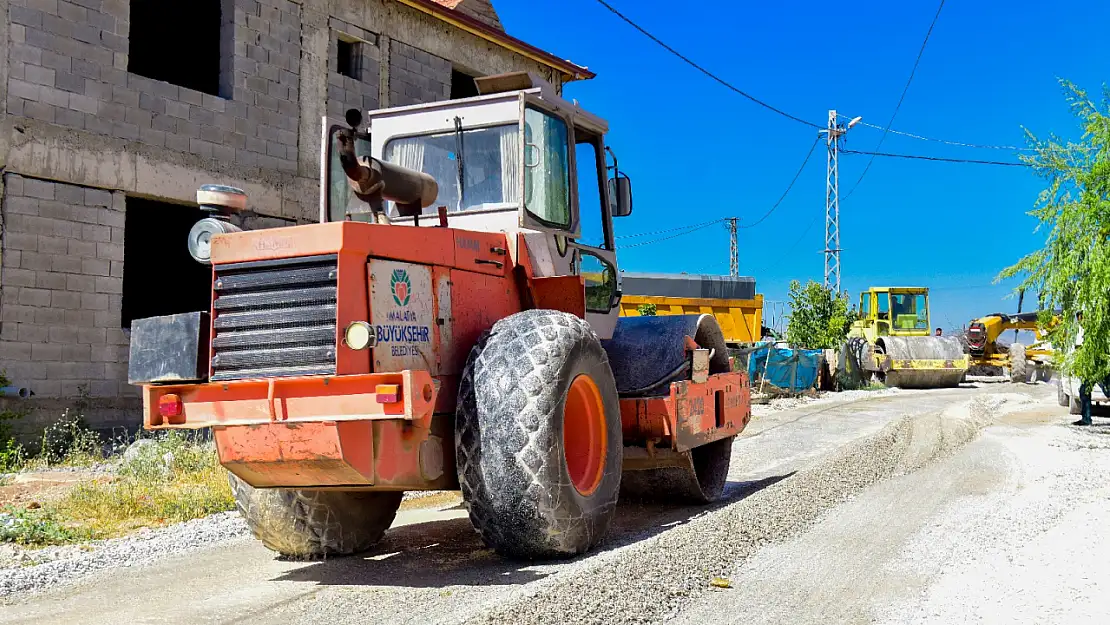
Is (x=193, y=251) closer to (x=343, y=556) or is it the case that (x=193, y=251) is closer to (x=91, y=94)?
(x=343, y=556)

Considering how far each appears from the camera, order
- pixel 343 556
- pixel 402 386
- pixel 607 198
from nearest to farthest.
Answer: pixel 402 386, pixel 343 556, pixel 607 198

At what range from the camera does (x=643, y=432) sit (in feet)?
22.5

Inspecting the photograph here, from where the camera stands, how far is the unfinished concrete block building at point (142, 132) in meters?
11.3

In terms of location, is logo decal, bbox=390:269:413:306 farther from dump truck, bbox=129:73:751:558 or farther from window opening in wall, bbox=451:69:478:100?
window opening in wall, bbox=451:69:478:100

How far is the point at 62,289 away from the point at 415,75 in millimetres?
7192

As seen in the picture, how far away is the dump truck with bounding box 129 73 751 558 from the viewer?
4844 mm

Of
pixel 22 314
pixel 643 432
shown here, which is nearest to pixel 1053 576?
pixel 643 432

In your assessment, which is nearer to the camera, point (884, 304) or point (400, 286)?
point (400, 286)

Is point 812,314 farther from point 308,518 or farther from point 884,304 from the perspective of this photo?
point 308,518

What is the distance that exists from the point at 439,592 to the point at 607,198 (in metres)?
3.61

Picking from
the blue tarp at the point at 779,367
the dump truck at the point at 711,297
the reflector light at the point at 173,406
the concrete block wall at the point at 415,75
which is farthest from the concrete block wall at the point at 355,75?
the dump truck at the point at 711,297

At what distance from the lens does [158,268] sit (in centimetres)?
1695

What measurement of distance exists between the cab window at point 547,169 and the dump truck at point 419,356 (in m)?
0.01

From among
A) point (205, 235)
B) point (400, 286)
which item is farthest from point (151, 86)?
point (400, 286)
